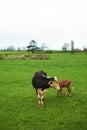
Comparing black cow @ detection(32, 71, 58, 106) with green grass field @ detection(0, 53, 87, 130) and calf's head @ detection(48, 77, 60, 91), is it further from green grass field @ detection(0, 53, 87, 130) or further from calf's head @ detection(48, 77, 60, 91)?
green grass field @ detection(0, 53, 87, 130)

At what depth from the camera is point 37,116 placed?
551 inches

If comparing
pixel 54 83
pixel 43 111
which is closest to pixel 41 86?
pixel 54 83

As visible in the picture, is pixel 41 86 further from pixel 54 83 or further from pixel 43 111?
pixel 43 111

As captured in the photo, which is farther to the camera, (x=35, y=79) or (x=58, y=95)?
(x=58, y=95)

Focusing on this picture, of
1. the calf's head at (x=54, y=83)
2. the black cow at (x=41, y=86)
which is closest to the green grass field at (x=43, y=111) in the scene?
the black cow at (x=41, y=86)

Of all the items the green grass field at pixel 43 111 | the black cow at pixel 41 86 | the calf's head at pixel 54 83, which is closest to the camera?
the green grass field at pixel 43 111

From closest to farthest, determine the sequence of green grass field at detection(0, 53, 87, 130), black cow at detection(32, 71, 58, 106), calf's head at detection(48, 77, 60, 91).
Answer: green grass field at detection(0, 53, 87, 130) → black cow at detection(32, 71, 58, 106) → calf's head at detection(48, 77, 60, 91)

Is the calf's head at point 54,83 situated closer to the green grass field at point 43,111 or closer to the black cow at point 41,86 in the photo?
the black cow at point 41,86

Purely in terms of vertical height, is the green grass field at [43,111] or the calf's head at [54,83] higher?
the calf's head at [54,83]

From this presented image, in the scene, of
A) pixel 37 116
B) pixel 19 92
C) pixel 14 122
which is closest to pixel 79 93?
pixel 19 92

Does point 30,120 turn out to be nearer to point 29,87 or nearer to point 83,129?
point 83,129

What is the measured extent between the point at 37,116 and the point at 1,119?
1.58 meters

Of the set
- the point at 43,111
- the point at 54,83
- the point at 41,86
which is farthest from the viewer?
the point at 54,83

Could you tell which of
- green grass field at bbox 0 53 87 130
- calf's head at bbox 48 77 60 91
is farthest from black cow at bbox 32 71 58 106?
green grass field at bbox 0 53 87 130
